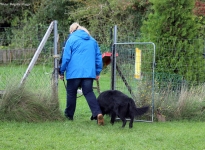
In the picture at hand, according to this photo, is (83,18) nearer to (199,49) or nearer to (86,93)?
(199,49)

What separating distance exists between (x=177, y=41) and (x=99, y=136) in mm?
3278

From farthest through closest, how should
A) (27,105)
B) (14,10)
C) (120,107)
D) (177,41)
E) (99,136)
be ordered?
(14,10) < (177,41) < (120,107) < (27,105) < (99,136)

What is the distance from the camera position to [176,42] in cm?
795

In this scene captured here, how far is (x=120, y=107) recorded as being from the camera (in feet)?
21.2

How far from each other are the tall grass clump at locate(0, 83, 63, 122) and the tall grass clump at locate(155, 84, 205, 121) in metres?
1.96

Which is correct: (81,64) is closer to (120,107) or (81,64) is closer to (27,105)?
(120,107)

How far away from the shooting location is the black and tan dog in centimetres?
640

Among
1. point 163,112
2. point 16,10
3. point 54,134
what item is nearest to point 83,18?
point 16,10

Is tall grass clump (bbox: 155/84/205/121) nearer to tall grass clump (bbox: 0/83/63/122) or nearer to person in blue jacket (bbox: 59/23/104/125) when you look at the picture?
person in blue jacket (bbox: 59/23/104/125)

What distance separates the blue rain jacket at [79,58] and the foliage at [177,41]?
1.96 metres

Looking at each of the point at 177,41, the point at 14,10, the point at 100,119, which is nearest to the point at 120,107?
the point at 100,119

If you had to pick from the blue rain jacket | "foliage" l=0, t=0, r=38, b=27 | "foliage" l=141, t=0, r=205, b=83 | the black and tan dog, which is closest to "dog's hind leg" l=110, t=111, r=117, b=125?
the black and tan dog

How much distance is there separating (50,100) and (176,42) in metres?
Result: 3.03

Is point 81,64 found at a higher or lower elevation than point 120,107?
higher
